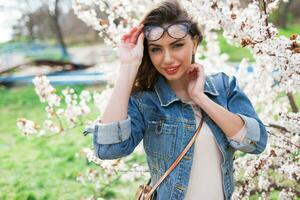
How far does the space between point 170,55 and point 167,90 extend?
0.42 feet

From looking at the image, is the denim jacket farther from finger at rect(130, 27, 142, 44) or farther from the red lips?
finger at rect(130, 27, 142, 44)

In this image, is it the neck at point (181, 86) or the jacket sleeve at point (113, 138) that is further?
the neck at point (181, 86)

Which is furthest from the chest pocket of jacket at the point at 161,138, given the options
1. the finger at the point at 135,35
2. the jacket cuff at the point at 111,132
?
the finger at the point at 135,35

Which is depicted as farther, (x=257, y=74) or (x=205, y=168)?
(x=257, y=74)

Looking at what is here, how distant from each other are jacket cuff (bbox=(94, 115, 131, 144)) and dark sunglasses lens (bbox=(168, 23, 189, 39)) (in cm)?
33

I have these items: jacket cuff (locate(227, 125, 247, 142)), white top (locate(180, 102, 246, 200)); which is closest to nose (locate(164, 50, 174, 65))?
white top (locate(180, 102, 246, 200))

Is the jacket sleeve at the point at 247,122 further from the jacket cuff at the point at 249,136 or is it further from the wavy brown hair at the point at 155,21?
the wavy brown hair at the point at 155,21

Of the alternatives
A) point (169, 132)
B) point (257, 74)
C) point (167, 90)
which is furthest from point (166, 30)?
point (257, 74)

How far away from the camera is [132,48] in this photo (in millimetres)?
1631

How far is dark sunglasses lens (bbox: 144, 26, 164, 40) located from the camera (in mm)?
1613

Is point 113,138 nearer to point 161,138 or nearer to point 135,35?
point 161,138

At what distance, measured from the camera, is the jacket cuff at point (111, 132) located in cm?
152

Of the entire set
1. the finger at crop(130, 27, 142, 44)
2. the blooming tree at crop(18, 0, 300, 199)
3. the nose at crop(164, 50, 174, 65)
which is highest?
the finger at crop(130, 27, 142, 44)

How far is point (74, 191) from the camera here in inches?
174
